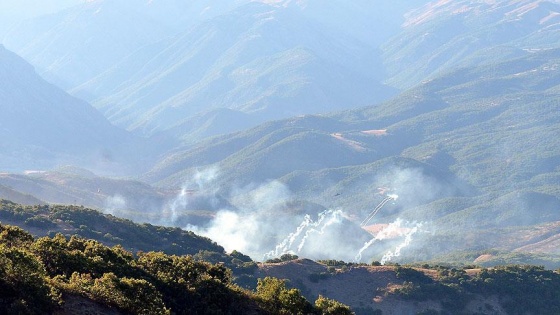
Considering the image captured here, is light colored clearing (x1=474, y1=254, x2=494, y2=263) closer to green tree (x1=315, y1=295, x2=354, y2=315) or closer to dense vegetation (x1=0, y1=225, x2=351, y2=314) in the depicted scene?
green tree (x1=315, y1=295, x2=354, y2=315)

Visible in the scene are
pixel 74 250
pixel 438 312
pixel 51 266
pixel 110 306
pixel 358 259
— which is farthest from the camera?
pixel 358 259

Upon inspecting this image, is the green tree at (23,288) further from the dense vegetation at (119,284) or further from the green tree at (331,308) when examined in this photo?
the green tree at (331,308)

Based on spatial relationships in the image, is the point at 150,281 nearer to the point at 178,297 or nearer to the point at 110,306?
the point at 178,297

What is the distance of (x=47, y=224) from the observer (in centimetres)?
9162

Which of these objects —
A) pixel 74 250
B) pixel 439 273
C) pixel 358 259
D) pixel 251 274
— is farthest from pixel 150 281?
pixel 358 259

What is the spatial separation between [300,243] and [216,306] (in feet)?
480

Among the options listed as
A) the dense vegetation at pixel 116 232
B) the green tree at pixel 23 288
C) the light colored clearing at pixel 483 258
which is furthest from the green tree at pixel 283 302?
the light colored clearing at pixel 483 258

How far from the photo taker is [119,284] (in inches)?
1390

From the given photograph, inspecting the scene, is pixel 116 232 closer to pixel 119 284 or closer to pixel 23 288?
pixel 119 284

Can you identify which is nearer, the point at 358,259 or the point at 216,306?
the point at 216,306

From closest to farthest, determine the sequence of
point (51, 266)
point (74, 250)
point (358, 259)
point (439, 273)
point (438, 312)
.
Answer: point (51, 266) < point (74, 250) < point (438, 312) < point (439, 273) < point (358, 259)

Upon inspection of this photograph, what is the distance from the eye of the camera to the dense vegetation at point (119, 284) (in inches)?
1232

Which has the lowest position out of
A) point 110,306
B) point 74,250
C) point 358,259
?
point 110,306

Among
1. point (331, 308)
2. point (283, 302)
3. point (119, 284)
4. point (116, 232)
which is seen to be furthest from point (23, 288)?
point (116, 232)
